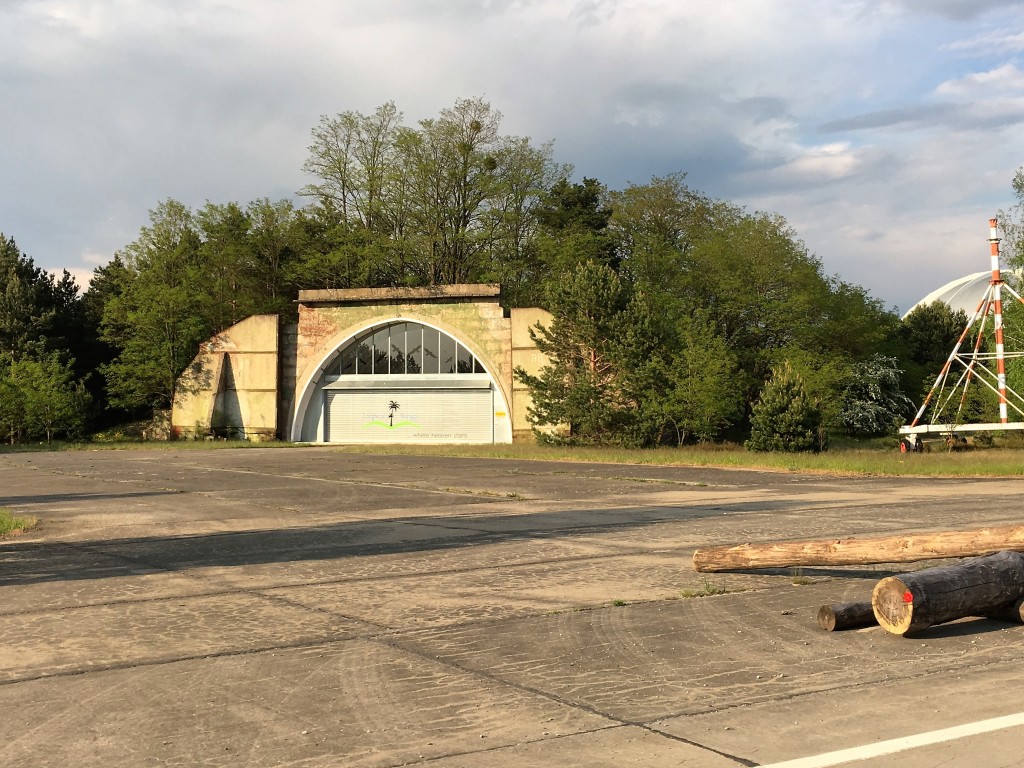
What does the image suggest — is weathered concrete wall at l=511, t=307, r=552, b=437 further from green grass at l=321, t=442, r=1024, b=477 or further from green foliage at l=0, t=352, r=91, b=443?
green foliage at l=0, t=352, r=91, b=443

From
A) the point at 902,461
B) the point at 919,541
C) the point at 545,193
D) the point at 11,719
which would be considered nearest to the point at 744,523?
the point at 919,541

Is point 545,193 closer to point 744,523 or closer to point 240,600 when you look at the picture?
point 744,523

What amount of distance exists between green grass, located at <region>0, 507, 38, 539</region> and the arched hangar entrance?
1492 inches

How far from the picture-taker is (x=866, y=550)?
880 centimetres

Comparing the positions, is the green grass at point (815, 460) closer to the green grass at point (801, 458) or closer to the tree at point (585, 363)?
the green grass at point (801, 458)

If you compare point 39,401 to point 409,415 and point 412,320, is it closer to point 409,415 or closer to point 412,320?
point 409,415

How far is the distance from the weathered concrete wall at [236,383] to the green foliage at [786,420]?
99.3 ft

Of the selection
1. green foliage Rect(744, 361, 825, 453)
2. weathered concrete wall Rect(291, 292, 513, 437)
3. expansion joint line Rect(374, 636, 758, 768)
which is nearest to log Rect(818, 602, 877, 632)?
expansion joint line Rect(374, 636, 758, 768)

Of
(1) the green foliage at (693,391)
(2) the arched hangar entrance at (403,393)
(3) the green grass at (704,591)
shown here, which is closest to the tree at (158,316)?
(2) the arched hangar entrance at (403,393)

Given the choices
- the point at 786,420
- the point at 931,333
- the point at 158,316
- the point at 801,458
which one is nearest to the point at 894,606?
the point at 801,458

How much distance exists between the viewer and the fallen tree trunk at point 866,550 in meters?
8.35

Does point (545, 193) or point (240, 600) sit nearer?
point (240, 600)

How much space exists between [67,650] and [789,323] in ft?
162

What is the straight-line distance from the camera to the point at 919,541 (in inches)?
335
